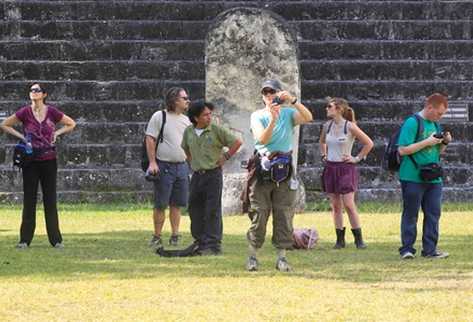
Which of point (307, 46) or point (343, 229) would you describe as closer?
point (343, 229)

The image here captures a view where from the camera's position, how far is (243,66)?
70.3 ft

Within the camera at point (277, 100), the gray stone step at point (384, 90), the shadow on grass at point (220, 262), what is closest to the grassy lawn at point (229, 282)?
the shadow on grass at point (220, 262)

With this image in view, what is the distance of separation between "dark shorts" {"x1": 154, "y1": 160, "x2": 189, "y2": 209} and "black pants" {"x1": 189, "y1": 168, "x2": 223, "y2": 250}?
1018 millimetres

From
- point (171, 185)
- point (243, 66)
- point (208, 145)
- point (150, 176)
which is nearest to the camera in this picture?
point (208, 145)

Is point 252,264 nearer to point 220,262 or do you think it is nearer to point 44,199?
point 220,262

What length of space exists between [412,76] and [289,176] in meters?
10.8

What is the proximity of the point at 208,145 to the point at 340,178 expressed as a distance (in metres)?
1.84

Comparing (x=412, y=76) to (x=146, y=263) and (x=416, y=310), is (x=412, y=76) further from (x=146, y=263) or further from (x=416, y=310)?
(x=416, y=310)

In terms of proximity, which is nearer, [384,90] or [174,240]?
[174,240]

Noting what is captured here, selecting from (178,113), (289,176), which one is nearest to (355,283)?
(289,176)

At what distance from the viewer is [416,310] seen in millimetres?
11391

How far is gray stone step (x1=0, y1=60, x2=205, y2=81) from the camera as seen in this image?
24406 mm

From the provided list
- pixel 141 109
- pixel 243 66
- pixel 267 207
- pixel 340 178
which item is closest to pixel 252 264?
pixel 267 207

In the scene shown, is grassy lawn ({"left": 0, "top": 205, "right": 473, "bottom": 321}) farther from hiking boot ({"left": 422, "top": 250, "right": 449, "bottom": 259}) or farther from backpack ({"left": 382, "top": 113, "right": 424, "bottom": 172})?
backpack ({"left": 382, "top": 113, "right": 424, "bottom": 172})
